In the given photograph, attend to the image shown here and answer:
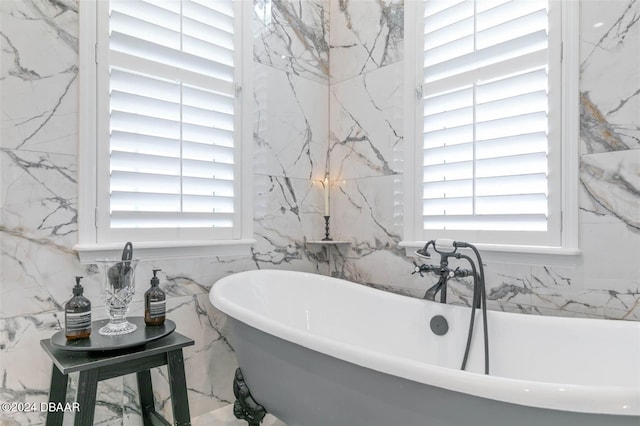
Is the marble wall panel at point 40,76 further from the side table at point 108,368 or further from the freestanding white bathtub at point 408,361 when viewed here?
the freestanding white bathtub at point 408,361

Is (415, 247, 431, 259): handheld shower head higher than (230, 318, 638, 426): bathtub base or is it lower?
higher

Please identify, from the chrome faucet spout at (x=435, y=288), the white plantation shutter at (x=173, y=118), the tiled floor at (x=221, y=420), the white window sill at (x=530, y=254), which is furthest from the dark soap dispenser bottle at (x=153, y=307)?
the white window sill at (x=530, y=254)

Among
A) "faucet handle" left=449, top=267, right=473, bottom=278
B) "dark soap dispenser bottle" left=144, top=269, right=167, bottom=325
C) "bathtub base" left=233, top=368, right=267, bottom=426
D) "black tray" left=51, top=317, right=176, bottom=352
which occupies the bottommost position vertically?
"bathtub base" left=233, top=368, right=267, bottom=426

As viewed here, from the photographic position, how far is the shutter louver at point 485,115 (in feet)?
5.51

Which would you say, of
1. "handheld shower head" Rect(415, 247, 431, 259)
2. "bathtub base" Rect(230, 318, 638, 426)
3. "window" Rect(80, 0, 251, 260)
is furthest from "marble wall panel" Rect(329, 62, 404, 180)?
"bathtub base" Rect(230, 318, 638, 426)

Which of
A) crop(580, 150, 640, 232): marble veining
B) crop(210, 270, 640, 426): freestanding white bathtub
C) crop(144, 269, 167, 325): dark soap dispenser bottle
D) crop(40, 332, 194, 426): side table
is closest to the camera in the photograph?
crop(210, 270, 640, 426): freestanding white bathtub

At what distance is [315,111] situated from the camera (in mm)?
2518

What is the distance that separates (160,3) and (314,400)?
191 cm

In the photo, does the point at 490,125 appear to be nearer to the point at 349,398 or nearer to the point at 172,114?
the point at 349,398

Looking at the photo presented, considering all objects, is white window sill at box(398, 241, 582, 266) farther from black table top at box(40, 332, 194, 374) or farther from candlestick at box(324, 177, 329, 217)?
black table top at box(40, 332, 194, 374)

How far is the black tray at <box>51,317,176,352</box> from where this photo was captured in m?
1.27

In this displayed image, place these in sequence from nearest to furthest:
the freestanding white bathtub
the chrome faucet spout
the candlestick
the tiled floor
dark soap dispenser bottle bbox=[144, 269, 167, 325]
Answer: the freestanding white bathtub < dark soap dispenser bottle bbox=[144, 269, 167, 325] < the chrome faucet spout < the tiled floor < the candlestick

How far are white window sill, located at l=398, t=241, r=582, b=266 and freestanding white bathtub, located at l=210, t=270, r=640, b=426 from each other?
31 centimetres

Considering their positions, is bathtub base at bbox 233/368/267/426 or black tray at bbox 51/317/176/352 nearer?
black tray at bbox 51/317/176/352
